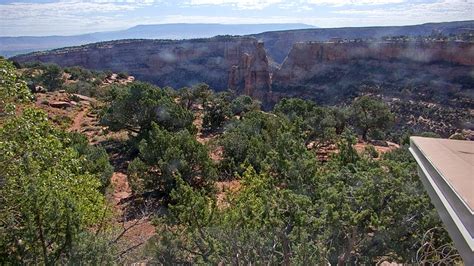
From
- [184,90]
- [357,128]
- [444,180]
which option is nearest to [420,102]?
[357,128]

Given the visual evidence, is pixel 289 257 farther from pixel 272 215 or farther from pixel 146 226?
pixel 146 226

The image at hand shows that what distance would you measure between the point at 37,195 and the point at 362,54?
6588 centimetres

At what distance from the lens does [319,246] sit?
8.15 meters

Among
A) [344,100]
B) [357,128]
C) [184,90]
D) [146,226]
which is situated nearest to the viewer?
[146,226]

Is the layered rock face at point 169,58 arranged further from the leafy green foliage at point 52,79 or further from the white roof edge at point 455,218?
the white roof edge at point 455,218

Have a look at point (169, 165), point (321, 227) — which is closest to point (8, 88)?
point (321, 227)

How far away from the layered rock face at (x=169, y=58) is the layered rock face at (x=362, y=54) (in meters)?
13.6

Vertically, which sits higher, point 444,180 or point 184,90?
point 444,180

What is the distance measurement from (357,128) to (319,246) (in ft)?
80.0

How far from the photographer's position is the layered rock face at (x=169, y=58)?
87062 mm

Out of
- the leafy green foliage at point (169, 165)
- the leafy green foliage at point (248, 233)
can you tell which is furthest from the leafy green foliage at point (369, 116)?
the leafy green foliage at point (248, 233)

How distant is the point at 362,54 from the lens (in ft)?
220

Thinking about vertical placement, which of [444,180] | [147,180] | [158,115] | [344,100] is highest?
[444,180]

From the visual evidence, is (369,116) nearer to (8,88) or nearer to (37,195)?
(37,195)
